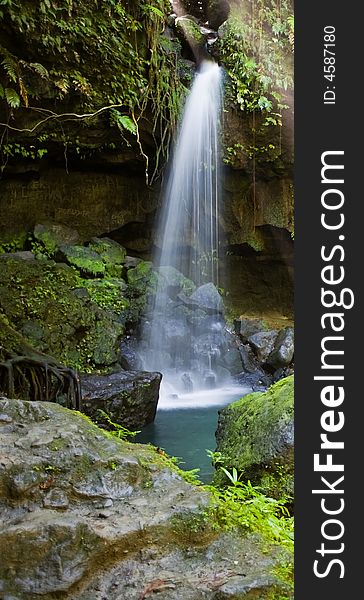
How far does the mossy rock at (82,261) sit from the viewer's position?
978 centimetres

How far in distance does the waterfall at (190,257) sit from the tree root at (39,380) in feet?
12.2

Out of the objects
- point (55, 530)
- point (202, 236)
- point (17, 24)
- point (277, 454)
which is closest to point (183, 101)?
point (202, 236)

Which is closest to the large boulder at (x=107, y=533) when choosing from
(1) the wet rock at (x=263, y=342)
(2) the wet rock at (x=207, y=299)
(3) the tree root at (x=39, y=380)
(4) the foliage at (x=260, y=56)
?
(3) the tree root at (x=39, y=380)

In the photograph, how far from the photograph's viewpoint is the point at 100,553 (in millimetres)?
1798

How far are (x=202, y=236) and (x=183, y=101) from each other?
340cm

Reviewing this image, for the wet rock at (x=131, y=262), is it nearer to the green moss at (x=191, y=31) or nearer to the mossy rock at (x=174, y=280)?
the mossy rock at (x=174, y=280)

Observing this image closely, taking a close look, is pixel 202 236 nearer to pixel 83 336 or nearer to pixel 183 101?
pixel 183 101

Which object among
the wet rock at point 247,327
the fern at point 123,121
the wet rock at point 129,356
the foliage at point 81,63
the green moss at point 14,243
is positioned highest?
the foliage at point 81,63

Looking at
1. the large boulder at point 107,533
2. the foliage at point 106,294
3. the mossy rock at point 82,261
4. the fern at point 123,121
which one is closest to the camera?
the large boulder at point 107,533

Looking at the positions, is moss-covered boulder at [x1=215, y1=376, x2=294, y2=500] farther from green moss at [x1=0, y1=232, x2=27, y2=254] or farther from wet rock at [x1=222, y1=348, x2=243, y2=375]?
green moss at [x1=0, y1=232, x2=27, y2=254]

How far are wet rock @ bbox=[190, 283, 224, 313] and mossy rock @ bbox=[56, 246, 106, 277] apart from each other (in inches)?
85.9

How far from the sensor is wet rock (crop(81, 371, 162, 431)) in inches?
245

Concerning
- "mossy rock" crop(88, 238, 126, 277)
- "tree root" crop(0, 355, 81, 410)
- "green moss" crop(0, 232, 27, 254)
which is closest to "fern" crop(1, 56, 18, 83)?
"tree root" crop(0, 355, 81, 410)

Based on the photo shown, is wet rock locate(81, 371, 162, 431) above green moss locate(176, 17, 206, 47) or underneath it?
underneath
